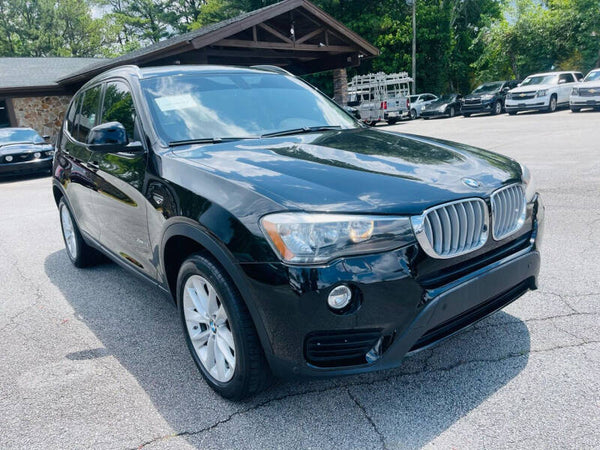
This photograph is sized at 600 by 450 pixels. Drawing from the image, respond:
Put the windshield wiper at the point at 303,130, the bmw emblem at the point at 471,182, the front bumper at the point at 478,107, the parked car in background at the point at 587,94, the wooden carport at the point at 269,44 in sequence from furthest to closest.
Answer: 1. the front bumper at the point at 478,107
2. the parked car in background at the point at 587,94
3. the wooden carport at the point at 269,44
4. the windshield wiper at the point at 303,130
5. the bmw emblem at the point at 471,182

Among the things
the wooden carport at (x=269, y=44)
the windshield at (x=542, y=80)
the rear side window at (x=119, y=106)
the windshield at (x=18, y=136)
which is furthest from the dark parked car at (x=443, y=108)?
the rear side window at (x=119, y=106)

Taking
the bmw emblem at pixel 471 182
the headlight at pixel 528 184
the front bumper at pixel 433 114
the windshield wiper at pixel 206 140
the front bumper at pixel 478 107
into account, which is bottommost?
the front bumper at pixel 433 114

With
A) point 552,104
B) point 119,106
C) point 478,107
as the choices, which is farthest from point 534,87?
point 119,106

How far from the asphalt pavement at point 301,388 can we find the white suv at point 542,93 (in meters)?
20.4

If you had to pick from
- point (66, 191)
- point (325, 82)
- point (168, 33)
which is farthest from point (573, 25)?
point (168, 33)

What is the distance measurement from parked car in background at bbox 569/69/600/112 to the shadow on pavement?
66.1 ft

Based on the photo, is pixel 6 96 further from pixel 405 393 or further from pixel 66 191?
pixel 405 393

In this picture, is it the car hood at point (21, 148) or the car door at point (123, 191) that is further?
the car hood at point (21, 148)

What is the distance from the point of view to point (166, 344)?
3414 millimetres

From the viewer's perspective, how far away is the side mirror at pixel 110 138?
3207mm

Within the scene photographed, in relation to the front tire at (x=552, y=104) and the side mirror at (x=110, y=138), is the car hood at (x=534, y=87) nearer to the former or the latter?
the front tire at (x=552, y=104)

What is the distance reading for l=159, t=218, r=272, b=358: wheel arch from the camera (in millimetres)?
2340

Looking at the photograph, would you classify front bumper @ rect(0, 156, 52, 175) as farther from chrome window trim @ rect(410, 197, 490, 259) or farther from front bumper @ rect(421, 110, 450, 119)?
front bumper @ rect(421, 110, 450, 119)

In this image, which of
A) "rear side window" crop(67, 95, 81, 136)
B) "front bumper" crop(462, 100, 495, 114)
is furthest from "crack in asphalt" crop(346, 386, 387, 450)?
"front bumper" crop(462, 100, 495, 114)
